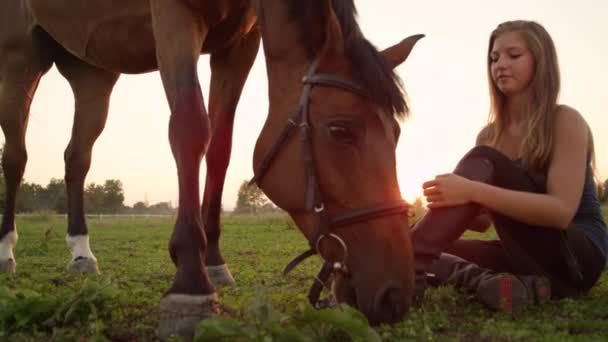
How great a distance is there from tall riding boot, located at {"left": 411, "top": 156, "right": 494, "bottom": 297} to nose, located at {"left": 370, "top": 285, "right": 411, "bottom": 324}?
43 centimetres

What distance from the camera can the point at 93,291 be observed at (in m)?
2.41

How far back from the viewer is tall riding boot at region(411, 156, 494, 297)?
2541 millimetres

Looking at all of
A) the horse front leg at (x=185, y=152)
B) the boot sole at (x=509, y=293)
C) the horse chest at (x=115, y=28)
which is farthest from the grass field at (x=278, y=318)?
the horse chest at (x=115, y=28)

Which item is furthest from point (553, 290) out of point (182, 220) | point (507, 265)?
point (182, 220)

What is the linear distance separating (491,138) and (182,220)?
1994mm

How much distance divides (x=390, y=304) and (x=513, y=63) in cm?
167

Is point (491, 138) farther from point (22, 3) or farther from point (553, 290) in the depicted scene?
point (22, 3)

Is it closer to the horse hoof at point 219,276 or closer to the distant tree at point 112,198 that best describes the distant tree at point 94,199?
the distant tree at point 112,198

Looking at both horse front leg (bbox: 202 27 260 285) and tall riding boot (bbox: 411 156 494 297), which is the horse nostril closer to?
tall riding boot (bbox: 411 156 494 297)

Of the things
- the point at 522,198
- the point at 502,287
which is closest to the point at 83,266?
the point at 502,287

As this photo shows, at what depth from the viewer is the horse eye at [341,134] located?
2.29 m

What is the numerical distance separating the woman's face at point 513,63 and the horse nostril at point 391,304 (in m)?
1.58

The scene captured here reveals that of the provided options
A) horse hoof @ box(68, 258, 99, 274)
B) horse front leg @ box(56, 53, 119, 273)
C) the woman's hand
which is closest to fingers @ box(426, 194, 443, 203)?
the woman's hand

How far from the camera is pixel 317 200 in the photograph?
2.29 m
